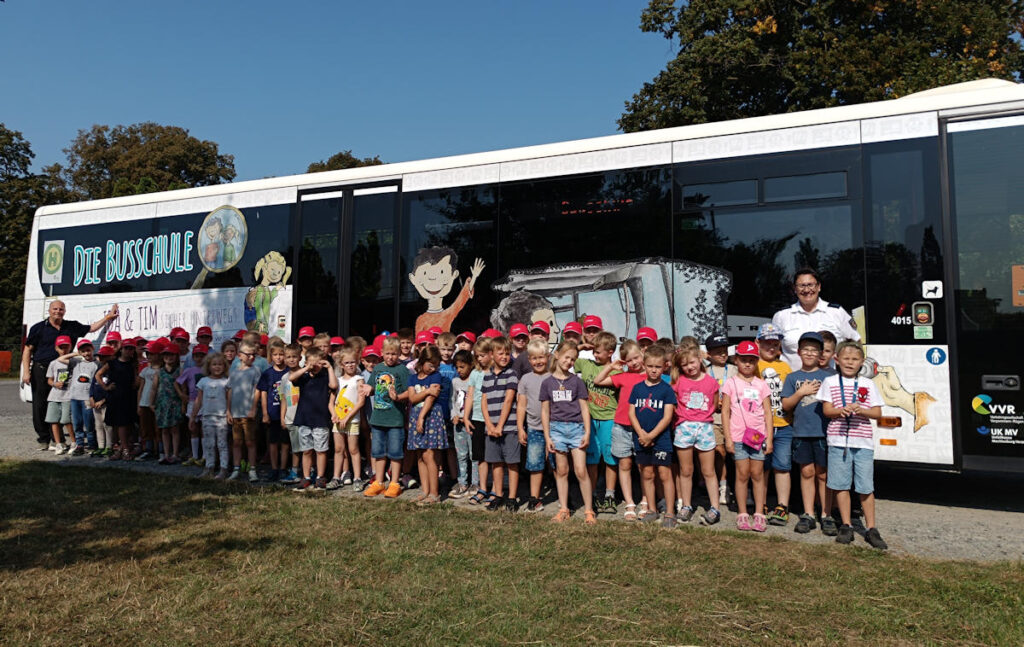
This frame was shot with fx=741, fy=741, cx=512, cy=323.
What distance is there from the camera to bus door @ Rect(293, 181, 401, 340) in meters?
9.58

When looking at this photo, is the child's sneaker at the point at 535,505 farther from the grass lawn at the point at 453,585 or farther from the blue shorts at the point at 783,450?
the blue shorts at the point at 783,450

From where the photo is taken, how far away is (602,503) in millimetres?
7137

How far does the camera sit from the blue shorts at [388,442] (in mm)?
7652

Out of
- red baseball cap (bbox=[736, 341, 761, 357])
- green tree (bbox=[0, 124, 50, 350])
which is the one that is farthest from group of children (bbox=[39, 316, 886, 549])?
green tree (bbox=[0, 124, 50, 350])

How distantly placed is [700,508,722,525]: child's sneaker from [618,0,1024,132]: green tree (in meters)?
12.8

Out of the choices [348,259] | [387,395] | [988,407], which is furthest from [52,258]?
[988,407]

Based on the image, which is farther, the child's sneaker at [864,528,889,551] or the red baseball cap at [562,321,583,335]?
the red baseball cap at [562,321,583,335]

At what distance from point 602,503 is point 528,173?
3953 millimetres

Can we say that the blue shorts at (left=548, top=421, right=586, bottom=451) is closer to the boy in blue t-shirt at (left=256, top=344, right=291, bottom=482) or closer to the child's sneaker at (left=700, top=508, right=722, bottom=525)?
the child's sneaker at (left=700, top=508, right=722, bottom=525)

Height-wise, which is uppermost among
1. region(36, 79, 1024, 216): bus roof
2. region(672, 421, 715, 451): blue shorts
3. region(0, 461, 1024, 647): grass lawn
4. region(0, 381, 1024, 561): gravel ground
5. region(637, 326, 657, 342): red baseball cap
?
region(36, 79, 1024, 216): bus roof

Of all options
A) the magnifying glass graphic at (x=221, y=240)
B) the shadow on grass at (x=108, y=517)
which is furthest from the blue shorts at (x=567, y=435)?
the magnifying glass graphic at (x=221, y=240)

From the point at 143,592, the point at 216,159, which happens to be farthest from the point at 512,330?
the point at 216,159

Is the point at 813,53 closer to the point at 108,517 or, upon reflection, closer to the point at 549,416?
the point at 549,416

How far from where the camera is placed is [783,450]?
645cm
